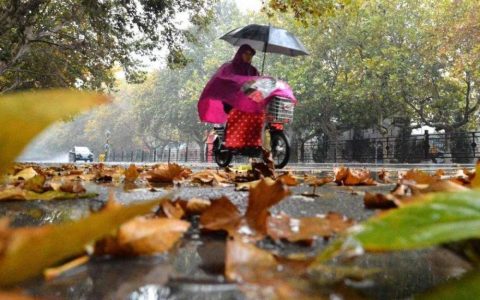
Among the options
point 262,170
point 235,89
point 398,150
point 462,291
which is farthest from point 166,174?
point 398,150

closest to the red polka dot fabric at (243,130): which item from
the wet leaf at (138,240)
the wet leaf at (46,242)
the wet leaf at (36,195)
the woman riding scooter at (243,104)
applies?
the woman riding scooter at (243,104)

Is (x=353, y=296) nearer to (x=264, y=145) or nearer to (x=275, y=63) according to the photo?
(x=264, y=145)

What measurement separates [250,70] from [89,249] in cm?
568

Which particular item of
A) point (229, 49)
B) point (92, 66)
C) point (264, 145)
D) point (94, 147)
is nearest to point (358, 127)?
point (229, 49)

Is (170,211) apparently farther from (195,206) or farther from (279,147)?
(279,147)

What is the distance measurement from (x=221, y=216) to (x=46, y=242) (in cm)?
55

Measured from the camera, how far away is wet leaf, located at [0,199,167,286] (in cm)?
50

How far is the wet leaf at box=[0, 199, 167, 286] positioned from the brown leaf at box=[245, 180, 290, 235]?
17.2 inches

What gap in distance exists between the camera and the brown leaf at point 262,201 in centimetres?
96

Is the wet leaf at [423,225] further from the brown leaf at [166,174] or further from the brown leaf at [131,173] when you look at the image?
the brown leaf at [131,173]

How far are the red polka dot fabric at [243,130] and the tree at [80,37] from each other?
4.07 m

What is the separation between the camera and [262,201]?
3.30ft

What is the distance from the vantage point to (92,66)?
15258 millimetres

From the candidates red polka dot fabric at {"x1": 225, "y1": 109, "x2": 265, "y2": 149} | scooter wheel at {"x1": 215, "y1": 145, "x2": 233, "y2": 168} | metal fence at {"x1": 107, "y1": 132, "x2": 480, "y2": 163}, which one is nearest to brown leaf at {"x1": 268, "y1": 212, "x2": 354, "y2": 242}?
red polka dot fabric at {"x1": 225, "y1": 109, "x2": 265, "y2": 149}
